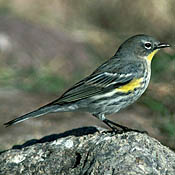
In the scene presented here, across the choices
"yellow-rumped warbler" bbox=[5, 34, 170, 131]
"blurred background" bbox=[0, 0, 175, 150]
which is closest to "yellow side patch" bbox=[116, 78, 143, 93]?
"yellow-rumped warbler" bbox=[5, 34, 170, 131]

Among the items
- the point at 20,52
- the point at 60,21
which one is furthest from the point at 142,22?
the point at 20,52

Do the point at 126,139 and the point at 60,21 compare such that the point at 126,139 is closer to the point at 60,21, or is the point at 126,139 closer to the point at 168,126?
the point at 168,126

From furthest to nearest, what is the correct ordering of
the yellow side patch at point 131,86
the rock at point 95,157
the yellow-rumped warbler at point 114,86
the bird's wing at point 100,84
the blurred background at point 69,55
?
the blurred background at point 69,55 → the bird's wing at point 100,84 → the yellow side patch at point 131,86 → the yellow-rumped warbler at point 114,86 → the rock at point 95,157

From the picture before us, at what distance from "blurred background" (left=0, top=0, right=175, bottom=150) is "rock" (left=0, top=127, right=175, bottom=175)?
245 cm

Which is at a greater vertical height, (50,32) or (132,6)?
(132,6)

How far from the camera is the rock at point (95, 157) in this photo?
5551mm

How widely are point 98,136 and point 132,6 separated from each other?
1256 cm

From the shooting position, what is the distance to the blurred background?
33.7ft

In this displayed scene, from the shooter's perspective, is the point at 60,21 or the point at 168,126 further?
the point at 60,21

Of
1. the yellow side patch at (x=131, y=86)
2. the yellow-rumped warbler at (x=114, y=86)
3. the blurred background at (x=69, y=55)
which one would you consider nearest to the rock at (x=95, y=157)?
the yellow-rumped warbler at (x=114, y=86)

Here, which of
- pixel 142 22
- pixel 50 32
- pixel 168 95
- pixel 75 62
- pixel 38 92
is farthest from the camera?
pixel 142 22

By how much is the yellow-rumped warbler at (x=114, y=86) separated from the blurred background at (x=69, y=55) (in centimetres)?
143

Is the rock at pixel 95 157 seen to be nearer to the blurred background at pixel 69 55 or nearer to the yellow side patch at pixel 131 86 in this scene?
the yellow side patch at pixel 131 86

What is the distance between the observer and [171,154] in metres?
6.19
